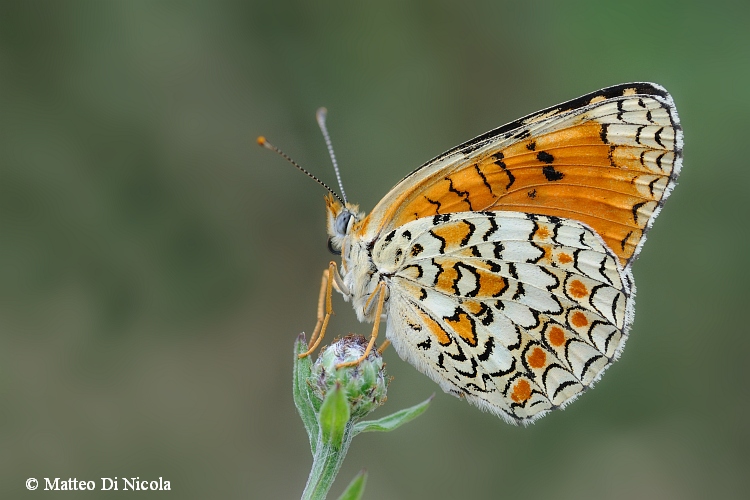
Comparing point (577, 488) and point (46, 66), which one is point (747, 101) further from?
point (46, 66)

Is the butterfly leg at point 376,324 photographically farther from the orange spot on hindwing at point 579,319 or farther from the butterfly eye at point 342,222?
the orange spot on hindwing at point 579,319

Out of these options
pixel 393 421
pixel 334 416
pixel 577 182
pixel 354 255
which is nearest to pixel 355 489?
pixel 334 416

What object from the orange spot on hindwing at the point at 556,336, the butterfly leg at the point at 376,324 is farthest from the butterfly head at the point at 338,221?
the orange spot on hindwing at the point at 556,336

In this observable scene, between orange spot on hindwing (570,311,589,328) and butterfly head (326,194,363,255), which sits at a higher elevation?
butterfly head (326,194,363,255)

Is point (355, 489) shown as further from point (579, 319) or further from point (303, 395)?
point (579, 319)

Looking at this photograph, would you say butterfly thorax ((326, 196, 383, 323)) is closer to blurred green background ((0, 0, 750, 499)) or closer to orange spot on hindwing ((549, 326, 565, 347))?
orange spot on hindwing ((549, 326, 565, 347))

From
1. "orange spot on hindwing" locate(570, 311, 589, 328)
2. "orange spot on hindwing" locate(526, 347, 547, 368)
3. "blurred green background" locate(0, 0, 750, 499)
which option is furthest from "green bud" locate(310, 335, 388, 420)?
"blurred green background" locate(0, 0, 750, 499)

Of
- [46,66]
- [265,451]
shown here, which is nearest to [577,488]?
[265,451]
